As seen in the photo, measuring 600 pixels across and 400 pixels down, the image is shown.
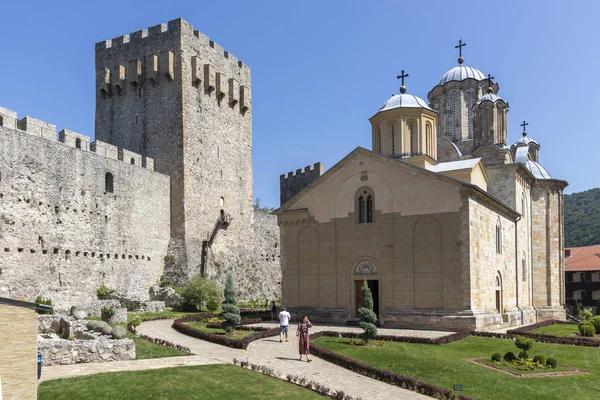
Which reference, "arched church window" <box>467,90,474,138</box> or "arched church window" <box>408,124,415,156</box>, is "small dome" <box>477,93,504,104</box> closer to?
"arched church window" <box>467,90,474,138</box>

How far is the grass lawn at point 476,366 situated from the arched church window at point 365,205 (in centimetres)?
710

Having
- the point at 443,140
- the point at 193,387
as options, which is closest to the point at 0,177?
the point at 193,387

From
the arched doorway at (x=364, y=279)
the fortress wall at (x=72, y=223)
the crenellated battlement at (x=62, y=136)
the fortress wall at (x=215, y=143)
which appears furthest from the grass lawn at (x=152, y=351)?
the fortress wall at (x=215, y=143)

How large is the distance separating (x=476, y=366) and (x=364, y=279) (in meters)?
9.66

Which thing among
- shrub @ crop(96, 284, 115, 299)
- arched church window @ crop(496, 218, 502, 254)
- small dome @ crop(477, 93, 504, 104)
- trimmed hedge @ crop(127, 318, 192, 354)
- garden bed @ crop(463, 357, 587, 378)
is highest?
small dome @ crop(477, 93, 504, 104)

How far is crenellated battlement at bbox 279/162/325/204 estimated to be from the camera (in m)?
→ 48.5

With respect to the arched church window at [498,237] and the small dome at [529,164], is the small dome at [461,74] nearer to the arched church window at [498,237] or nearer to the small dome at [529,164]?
the small dome at [529,164]

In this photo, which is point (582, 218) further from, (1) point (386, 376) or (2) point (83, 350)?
(2) point (83, 350)

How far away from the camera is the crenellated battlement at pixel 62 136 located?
2441 cm

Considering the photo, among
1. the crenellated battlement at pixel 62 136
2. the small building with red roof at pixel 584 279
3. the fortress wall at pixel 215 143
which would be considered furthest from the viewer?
the small building with red roof at pixel 584 279

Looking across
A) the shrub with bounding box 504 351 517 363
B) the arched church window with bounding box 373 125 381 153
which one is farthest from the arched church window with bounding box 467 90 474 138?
the shrub with bounding box 504 351 517 363

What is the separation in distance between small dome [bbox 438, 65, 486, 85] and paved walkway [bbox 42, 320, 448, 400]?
24.8 m

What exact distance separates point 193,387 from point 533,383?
8.12 metres

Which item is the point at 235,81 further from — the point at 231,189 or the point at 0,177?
the point at 0,177
